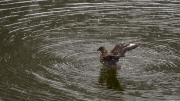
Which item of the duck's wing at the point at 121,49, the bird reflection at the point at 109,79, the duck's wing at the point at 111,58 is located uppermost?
the duck's wing at the point at 121,49

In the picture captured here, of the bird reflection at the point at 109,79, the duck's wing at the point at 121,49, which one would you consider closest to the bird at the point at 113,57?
the duck's wing at the point at 121,49

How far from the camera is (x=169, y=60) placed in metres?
11.5

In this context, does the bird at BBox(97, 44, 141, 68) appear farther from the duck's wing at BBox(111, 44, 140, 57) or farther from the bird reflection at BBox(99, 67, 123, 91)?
the bird reflection at BBox(99, 67, 123, 91)

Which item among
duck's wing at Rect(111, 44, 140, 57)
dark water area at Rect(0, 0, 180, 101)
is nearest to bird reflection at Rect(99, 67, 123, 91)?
dark water area at Rect(0, 0, 180, 101)

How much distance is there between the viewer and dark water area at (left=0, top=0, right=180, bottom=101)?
9305 millimetres

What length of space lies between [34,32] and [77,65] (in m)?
4.18

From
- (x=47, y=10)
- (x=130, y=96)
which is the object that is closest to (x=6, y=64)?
(x=130, y=96)

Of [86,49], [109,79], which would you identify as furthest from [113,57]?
[86,49]

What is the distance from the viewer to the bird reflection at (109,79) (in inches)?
381

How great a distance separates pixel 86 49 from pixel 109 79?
250 cm

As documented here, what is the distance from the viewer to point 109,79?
10.3 metres

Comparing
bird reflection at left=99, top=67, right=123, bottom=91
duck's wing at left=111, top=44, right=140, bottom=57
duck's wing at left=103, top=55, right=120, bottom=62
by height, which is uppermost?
duck's wing at left=111, top=44, right=140, bottom=57

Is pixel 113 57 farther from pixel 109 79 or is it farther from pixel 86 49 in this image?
pixel 86 49

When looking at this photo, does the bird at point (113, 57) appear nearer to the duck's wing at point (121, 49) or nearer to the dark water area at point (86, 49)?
the duck's wing at point (121, 49)
